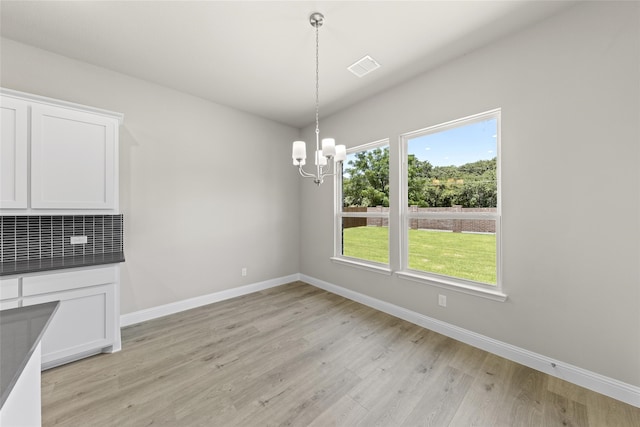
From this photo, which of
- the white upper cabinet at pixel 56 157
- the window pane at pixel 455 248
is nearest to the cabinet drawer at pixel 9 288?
the white upper cabinet at pixel 56 157

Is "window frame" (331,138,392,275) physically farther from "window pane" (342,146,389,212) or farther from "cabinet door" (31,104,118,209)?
"cabinet door" (31,104,118,209)

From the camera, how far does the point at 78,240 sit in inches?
102

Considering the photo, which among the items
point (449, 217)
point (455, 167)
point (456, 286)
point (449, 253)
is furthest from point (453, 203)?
point (456, 286)

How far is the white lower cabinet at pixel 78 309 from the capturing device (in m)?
2.04

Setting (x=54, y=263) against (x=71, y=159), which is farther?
(x=71, y=159)

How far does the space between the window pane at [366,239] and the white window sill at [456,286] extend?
17.0 inches

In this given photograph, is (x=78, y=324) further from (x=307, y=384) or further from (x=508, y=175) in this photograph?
(x=508, y=175)

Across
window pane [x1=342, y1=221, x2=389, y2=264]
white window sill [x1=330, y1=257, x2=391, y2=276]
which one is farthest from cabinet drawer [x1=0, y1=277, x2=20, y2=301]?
window pane [x1=342, y1=221, x2=389, y2=264]

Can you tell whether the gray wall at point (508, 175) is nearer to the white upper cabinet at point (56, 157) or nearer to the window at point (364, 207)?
the window at point (364, 207)

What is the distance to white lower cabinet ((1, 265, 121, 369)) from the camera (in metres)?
2.04

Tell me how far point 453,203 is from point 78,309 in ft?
12.3

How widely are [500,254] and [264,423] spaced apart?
2387 millimetres

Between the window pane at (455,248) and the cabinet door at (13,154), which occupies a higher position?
the cabinet door at (13,154)

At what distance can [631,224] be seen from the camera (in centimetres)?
175
